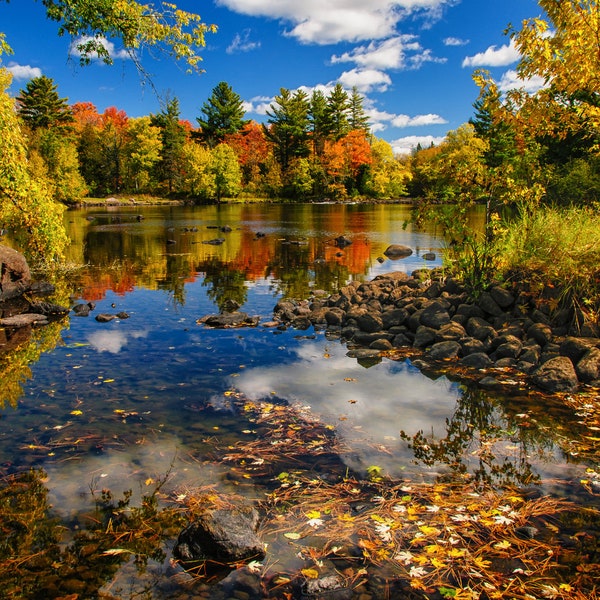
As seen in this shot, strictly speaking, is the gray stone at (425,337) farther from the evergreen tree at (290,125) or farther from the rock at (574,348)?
the evergreen tree at (290,125)

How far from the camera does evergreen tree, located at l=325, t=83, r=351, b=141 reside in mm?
83688

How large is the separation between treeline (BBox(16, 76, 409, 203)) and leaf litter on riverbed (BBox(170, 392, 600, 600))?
256 ft

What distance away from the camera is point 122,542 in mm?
4582

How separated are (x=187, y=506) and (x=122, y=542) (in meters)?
0.76

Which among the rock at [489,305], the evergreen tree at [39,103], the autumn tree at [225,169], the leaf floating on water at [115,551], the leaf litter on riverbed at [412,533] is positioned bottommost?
the leaf floating on water at [115,551]

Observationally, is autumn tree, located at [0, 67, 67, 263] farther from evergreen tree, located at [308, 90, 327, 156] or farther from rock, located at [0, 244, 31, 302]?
evergreen tree, located at [308, 90, 327, 156]

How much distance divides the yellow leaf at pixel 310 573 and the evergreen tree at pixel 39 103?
3147 inches

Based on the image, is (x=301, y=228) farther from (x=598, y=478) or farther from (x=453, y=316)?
(x=598, y=478)

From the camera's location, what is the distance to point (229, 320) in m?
13.1

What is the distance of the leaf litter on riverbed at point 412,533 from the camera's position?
13.4ft

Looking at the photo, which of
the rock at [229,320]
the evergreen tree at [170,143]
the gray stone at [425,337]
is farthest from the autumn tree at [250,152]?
the gray stone at [425,337]

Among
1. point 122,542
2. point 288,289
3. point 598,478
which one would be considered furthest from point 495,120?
point 122,542

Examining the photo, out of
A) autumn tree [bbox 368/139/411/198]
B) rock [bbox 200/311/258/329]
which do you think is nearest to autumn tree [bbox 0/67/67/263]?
rock [bbox 200/311/258/329]

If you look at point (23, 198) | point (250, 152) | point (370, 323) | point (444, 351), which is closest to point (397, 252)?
point (370, 323)
